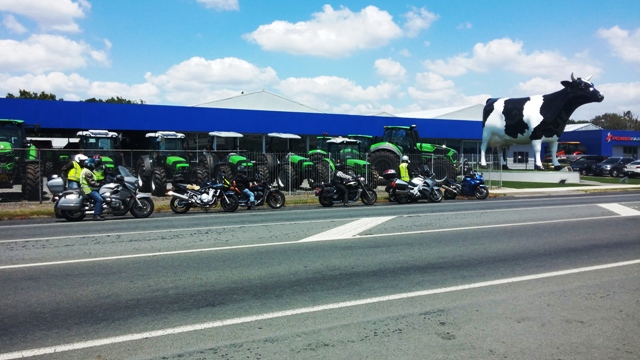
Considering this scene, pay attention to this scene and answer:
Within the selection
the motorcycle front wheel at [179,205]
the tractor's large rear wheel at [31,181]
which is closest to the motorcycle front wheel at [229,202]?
the motorcycle front wheel at [179,205]

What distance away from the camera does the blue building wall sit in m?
33.9

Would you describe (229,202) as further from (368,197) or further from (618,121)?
(618,121)

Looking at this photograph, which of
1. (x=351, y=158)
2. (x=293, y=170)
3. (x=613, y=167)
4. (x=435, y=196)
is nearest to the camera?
(x=435, y=196)

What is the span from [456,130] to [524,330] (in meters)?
47.3

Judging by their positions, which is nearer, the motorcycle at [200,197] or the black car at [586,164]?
the motorcycle at [200,197]

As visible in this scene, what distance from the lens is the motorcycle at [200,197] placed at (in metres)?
16.3

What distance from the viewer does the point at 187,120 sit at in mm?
38438

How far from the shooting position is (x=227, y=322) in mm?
5414

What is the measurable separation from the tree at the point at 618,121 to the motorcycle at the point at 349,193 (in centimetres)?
11028

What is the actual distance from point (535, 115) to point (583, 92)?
3.32 meters

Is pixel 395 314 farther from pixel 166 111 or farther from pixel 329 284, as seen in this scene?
pixel 166 111

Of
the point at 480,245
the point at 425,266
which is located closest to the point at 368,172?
the point at 480,245

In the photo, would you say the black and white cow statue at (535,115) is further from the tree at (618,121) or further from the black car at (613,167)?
the tree at (618,121)

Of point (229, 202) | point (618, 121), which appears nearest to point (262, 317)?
point (229, 202)
